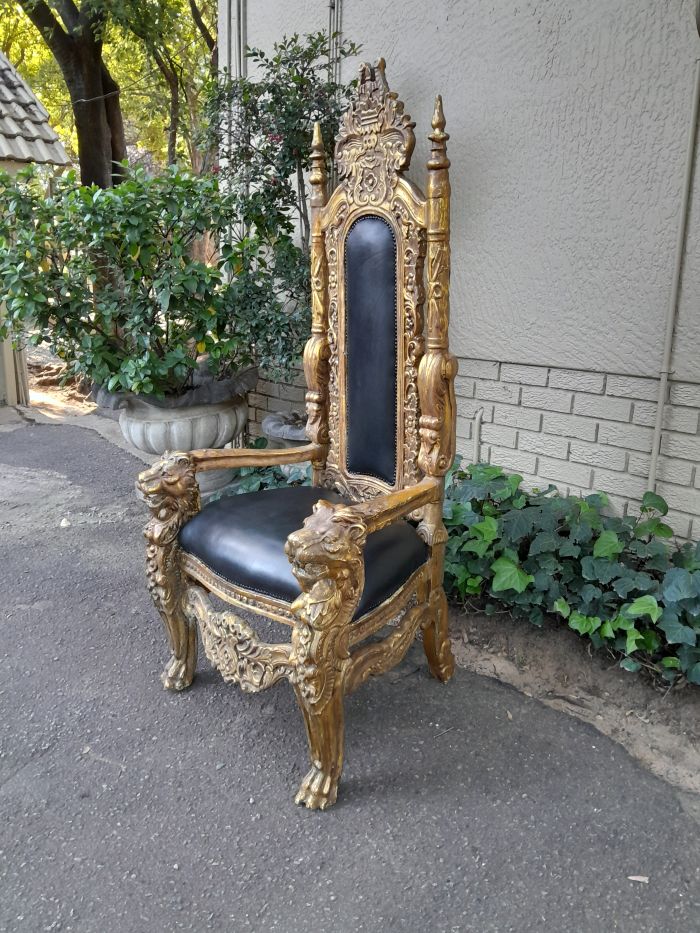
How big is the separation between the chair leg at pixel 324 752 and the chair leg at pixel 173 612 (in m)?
0.58

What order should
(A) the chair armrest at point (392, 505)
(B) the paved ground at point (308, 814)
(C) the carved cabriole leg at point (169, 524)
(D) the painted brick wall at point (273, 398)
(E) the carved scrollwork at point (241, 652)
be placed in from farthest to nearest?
(D) the painted brick wall at point (273, 398), (C) the carved cabriole leg at point (169, 524), (E) the carved scrollwork at point (241, 652), (A) the chair armrest at point (392, 505), (B) the paved ground at point (308, 814)

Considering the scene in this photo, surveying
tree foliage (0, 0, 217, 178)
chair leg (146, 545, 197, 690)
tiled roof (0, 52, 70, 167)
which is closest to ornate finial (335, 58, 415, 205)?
chair leg (146, 545, 197, 690)

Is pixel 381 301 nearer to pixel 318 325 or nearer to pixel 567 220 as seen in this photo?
pixel 318 325

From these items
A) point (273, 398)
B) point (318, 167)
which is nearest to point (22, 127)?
point (273, 398)

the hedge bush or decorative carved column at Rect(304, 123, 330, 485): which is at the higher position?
decorative carved column at Rect(304, 123, 330, 485)

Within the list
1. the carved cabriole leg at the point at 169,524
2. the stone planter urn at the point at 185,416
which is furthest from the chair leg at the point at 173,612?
the stone planter urn at the point at 185,416

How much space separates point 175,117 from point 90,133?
4.50 ft

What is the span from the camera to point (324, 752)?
5.39 feet

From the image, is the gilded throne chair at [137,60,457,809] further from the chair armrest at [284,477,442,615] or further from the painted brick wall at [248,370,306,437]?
the painted brick wall at [248,370,306,437]

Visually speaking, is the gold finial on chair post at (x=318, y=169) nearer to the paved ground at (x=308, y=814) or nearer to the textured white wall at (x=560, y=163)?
the textured white wall at (x=560, y=163)

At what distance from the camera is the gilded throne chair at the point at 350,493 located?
5.24ft

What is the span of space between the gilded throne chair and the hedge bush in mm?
394

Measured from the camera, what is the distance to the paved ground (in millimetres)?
1407

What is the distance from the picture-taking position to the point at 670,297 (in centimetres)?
225
